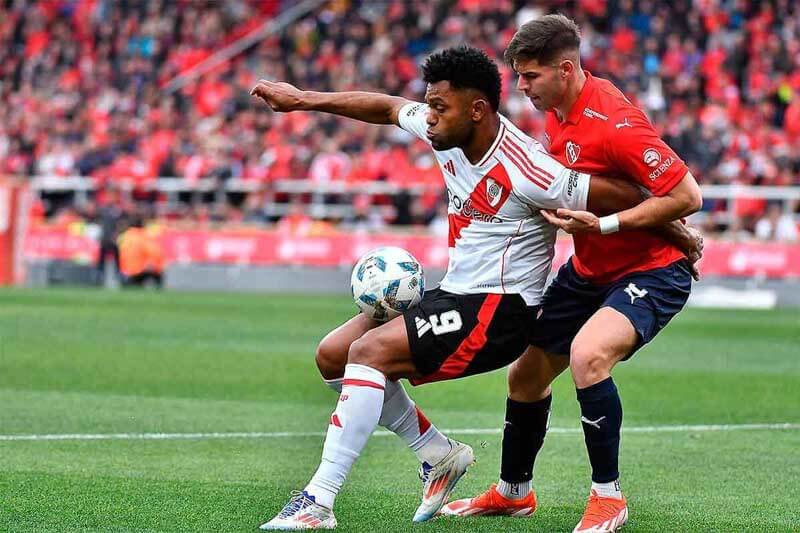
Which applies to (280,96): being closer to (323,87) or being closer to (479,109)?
(479,109)

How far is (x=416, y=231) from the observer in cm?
2398

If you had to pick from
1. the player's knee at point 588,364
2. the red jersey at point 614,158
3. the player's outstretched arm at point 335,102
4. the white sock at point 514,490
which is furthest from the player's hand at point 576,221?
the white sock at point 514,490

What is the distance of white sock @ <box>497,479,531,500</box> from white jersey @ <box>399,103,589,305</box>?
36.7 inches

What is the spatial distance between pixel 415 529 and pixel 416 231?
18011 millimetres

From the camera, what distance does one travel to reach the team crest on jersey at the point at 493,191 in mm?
6066

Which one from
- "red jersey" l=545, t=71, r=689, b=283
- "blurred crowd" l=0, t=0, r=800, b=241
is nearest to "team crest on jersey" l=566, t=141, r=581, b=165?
"red jersey" l=545, t=71, r=689, b=283

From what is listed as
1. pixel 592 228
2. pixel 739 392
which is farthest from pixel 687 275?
pixel 739 392

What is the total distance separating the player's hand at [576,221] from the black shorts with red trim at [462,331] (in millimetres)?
409

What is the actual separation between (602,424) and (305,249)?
18663 millimetres

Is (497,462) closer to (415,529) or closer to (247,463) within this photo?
(247,463)

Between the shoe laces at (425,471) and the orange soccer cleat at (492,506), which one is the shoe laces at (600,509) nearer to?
the orange soccer cleat at (492,506)

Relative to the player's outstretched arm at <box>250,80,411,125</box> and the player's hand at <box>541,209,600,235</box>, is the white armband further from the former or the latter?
the player's outstretched arm at <box>250,80,411,125</box>

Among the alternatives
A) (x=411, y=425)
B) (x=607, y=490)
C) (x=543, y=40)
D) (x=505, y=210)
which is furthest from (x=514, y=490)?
(x=543, y=40)

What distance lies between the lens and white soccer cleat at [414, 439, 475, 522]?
630 centimetres
